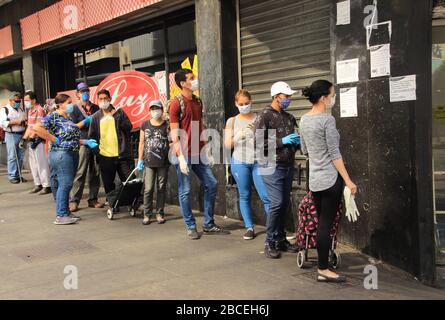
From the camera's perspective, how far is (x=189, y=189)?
6.05m

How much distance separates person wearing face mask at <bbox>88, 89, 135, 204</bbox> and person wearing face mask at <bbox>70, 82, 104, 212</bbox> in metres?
0.45

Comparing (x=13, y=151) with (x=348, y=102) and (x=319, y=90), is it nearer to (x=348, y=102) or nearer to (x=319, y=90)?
(x=348, y=102)

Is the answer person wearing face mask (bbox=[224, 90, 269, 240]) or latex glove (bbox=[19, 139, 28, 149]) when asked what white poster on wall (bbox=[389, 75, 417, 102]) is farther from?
latex glove (bbox=[19, 139, 28, 149])

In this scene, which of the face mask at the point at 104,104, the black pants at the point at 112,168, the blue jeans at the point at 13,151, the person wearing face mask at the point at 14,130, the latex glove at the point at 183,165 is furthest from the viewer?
the blue jeans at the point at 13,151

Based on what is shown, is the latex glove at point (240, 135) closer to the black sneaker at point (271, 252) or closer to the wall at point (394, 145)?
the wall at point (394, 145)

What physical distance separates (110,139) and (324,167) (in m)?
4.13

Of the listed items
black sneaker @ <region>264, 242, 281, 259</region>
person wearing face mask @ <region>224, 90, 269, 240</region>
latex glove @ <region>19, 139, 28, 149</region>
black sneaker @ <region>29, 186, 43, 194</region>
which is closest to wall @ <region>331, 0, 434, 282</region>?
black sneaker @ <region>264, 242, 281, 259</region>

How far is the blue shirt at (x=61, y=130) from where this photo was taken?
261 inches

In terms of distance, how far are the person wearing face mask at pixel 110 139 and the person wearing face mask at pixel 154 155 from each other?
2.53 ft

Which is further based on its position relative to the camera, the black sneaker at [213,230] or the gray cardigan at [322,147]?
the black sneaker at [213,230]

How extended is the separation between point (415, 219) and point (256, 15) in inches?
147

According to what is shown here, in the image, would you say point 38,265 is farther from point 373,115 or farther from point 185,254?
point 373,115

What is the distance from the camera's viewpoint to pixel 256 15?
6.95m

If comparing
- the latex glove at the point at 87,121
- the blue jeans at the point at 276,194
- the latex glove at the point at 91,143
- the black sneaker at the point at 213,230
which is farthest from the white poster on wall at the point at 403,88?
the latex glove at the point at 87,121
